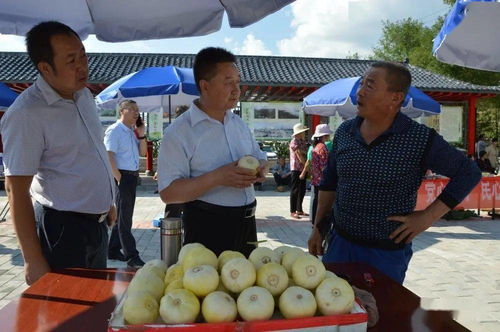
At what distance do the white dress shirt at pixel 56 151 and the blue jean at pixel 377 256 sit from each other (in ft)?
3.94

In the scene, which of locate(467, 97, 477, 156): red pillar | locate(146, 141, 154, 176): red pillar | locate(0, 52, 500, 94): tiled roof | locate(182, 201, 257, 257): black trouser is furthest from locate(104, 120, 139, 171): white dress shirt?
locate(467, 97, 477, 156): red pillar

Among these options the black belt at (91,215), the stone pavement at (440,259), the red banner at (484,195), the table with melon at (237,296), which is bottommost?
the stone pavement at (440,259)

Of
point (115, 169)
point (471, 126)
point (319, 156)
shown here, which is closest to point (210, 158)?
point (115, 169)

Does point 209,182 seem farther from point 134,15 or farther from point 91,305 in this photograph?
point 134,15

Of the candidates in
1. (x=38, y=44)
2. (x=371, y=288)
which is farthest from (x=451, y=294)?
(x=38, y=44)

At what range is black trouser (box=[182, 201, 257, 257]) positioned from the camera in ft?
6.88

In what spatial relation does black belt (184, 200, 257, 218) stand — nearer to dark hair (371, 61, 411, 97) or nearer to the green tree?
dark hair (371, 61, 411, 97)

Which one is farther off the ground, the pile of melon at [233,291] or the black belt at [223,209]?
the black belt at [223,209]

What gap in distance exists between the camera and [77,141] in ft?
6.73

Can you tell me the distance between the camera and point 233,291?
1.10 meters

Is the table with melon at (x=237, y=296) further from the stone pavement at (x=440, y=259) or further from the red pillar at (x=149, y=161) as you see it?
the red pillar at (x=149, y=161)

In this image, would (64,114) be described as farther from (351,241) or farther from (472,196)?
(472,196)

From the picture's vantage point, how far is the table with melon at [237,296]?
99cm

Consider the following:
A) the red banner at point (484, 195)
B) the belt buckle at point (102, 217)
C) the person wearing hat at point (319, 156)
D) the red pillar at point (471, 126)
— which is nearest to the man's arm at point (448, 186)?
the belt buckle at point (102, 217)
